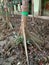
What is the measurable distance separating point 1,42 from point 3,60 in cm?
143

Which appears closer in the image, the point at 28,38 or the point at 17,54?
the point at 17,54

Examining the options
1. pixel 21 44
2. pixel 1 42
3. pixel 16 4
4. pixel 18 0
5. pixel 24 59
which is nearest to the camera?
pixel 24 59

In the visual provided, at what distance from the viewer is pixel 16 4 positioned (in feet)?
54.5

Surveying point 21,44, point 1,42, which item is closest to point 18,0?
point 1,42

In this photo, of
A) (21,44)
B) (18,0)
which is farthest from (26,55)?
(18,0)

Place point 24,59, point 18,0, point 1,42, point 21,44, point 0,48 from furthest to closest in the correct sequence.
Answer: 1. point 18,0
2. point 1,42
3. point 0,48
4. point 21,44
5. point 24,59

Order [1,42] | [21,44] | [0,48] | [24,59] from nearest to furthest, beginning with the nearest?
1. [24,59]
2. [21,44]
3. [0,48]
4. [1,42]

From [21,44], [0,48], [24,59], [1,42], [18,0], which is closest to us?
[24,59]

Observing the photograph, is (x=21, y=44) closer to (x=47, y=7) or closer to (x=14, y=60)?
(x=14, y=60)

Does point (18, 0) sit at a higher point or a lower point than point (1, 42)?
higher

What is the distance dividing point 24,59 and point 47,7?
1156 centimetres

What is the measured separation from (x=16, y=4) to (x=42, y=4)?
2.44 m

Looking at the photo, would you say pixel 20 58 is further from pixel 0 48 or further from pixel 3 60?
pixel 0 48

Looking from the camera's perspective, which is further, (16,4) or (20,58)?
(16,4)
